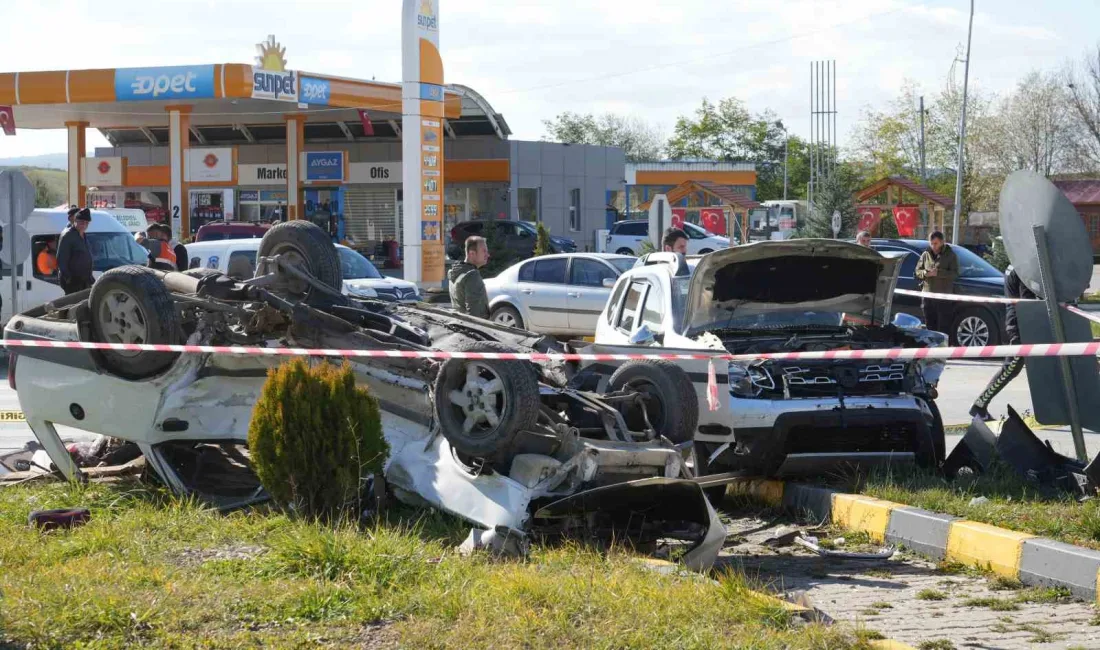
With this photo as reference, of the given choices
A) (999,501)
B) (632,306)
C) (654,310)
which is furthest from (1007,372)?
(999,501)

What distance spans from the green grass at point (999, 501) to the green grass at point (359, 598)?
1857 mm

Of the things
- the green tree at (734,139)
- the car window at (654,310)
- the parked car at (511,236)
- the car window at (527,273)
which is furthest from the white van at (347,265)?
the green tree at (734,139)

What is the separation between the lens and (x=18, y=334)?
26.4 feet

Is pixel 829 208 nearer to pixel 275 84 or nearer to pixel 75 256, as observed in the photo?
pixel 275 84

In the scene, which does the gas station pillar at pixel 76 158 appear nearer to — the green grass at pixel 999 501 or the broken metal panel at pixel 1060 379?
the green grass at pixel 999 501

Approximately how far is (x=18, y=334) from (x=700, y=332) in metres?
4.52

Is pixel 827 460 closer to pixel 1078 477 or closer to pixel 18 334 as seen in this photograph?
pixel 1078 477

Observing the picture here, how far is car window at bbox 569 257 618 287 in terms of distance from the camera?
19.4m

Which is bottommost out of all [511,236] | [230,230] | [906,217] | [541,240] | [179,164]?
[541,240]

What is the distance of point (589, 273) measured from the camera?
64.1 ft

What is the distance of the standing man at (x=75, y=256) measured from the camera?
1465cm

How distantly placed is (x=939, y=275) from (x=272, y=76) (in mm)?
23408

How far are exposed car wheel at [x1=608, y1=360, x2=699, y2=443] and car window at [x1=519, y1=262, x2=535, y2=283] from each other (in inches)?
487

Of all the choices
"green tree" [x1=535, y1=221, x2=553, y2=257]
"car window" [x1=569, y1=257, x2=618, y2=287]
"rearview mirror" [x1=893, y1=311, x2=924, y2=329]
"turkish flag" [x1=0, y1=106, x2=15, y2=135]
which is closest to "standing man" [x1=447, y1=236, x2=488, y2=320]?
"rearview mirror" [x1=893, y1=311, x2=924, y2=329]
